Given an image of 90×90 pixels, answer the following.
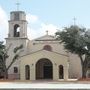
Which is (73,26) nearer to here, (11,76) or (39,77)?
(39,77)

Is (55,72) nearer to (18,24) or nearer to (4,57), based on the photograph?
(4,57)

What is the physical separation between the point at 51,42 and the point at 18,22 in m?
6.20

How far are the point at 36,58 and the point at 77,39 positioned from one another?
7.23 meters

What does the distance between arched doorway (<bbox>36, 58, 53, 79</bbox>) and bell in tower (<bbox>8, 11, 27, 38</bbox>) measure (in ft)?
18.5

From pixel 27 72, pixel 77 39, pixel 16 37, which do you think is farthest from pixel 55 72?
pixel 16 37

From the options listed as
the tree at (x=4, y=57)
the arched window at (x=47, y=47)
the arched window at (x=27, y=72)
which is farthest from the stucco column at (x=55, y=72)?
the tree at (x=4, y=57)

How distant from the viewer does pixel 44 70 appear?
2079 inches

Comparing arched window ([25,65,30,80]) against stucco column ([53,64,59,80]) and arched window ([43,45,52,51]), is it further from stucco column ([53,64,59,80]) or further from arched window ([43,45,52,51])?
arched window ([43,45,52,51])

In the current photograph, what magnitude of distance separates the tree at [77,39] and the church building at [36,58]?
126 inches

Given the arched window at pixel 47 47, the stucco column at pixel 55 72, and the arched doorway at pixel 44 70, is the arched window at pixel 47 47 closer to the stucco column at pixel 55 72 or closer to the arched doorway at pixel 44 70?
the arched doorway at pixel 44 70

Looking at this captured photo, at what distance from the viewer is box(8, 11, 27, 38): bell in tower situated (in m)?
54.5

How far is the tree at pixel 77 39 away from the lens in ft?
148

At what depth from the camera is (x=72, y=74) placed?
182 ft

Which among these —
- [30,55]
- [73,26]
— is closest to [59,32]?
[73,26]
